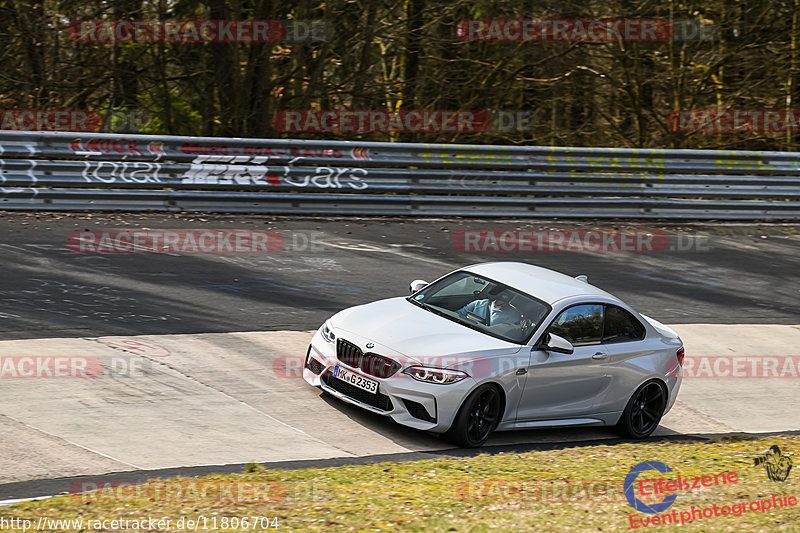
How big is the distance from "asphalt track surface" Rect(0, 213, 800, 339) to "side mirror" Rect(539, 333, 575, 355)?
331 cm

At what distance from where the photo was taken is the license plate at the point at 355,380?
27.1 feet

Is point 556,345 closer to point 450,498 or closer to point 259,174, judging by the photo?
point 450,498

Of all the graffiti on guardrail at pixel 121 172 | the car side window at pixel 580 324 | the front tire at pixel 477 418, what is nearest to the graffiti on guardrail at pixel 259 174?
the graffiti on guardrail at pixel 121 172

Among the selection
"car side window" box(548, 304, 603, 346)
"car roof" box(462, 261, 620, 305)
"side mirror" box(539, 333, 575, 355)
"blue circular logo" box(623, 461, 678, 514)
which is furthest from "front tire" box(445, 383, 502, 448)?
"blue circular logo" box(623, 461, 678, 514)

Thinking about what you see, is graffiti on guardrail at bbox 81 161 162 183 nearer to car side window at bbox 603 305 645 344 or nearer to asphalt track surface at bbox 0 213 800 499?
asphalt track surface at bbox 0 213 800 499

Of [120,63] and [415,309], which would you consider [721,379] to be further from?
→ [120,63]

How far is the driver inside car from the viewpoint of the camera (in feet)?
29.0

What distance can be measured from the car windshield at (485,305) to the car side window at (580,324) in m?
0.18

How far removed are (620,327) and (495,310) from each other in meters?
1.33

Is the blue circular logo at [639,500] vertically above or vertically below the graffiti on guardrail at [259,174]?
below

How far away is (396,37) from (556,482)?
14254 millimetres

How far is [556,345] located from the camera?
8594 millimetres

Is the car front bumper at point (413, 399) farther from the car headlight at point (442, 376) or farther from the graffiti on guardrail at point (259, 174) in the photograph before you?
the graffiti on guardrail at point (259, 174)

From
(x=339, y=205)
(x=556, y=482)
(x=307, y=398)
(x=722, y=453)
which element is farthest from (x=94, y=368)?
(x=339, y=205)
